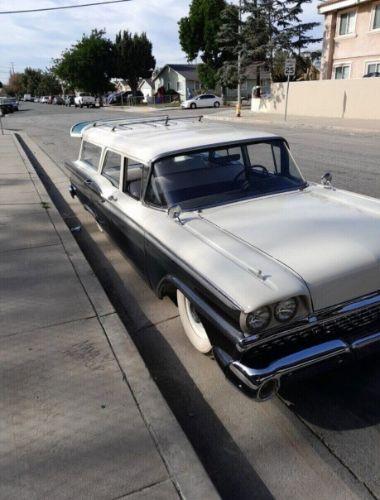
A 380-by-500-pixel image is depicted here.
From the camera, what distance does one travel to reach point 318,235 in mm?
2664

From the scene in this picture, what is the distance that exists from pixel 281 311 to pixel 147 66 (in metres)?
72.4

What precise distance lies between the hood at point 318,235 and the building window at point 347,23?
27.1m

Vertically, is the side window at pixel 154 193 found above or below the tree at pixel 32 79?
below

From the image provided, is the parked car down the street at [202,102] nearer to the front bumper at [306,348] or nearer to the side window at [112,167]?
the side window at [112,167]

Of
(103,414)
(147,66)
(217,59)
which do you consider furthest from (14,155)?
(147,66)

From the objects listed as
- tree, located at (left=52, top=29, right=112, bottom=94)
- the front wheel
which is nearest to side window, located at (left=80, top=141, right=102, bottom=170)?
the front wheel

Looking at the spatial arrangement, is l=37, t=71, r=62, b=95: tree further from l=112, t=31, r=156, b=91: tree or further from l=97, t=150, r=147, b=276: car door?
l=97, t=150, r=147, b=276: car door

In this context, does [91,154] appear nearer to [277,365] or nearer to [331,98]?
[277,365]

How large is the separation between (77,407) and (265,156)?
2.64 m

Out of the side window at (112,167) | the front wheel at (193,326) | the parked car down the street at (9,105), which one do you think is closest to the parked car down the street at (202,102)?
the parked car down the street at (9,105)

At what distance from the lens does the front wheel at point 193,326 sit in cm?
308

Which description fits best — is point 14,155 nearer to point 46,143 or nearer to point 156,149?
point 46,143

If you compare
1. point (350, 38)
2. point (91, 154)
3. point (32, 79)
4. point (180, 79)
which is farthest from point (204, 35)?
point (32, 79)

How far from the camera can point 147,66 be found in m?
67.6
